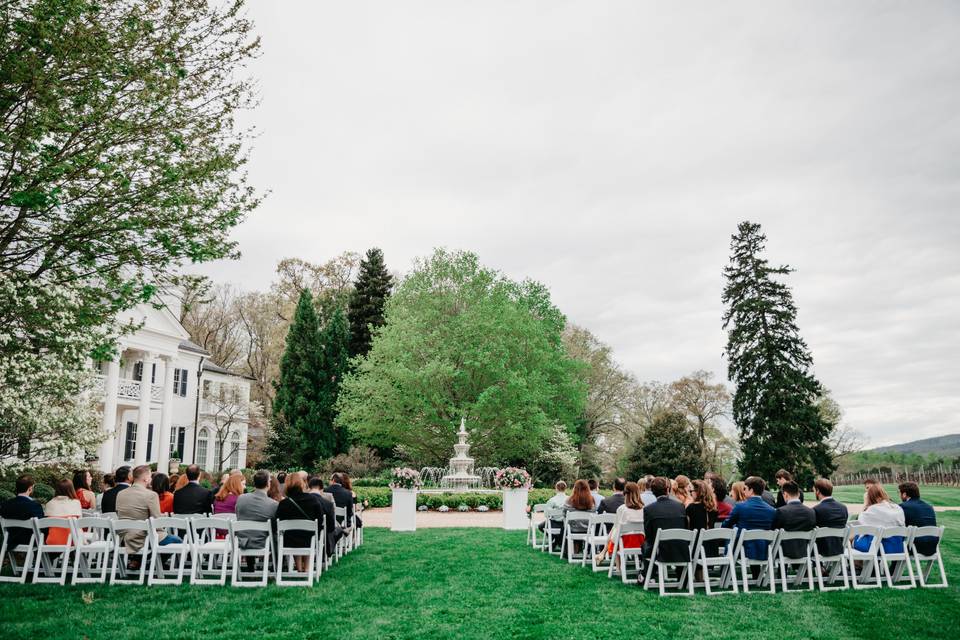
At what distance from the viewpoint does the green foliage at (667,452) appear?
28.7m

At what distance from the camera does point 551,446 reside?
3503 centimetres

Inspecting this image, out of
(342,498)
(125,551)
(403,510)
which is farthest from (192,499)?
(403,510)

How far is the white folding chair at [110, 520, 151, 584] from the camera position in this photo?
27.2 ft

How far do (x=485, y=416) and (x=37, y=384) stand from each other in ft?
70.4

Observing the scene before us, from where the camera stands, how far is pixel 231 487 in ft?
34.2

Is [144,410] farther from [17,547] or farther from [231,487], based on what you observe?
[17,547]

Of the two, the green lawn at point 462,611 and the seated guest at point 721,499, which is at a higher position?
the seated guest at point 721,499

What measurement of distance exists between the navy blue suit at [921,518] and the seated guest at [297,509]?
8546mm

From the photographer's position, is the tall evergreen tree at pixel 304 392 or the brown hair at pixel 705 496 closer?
the brown hair at pixel 705 496

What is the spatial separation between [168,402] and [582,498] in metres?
29.3

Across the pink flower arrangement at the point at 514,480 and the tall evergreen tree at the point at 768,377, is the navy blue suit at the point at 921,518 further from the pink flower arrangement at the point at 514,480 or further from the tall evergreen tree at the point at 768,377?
the tall evergreen tree at the point at 768,377

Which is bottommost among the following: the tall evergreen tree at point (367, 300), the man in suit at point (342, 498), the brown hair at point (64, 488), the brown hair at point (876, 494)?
the man in suit at point (342, 498)

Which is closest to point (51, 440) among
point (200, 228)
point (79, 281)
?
point (79, 281)

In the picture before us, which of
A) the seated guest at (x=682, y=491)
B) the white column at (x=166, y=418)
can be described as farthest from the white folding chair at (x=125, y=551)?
the white column at (x=166, y=418)
